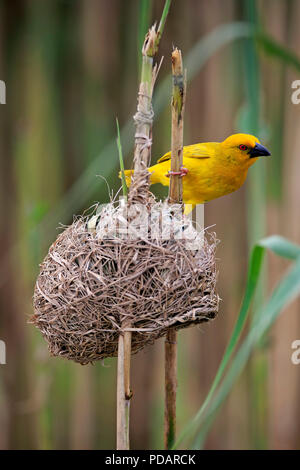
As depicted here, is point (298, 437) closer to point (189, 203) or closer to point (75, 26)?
point (189, 203)

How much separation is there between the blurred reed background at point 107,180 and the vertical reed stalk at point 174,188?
994 mm

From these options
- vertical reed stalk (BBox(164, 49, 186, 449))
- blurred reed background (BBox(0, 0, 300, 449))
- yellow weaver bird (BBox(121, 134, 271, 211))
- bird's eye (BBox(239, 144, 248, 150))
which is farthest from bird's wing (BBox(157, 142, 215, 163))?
blurred reed background (BBox(0, 0, 300, 449))

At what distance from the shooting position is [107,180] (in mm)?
2279

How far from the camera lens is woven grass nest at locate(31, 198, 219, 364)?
3.79ft

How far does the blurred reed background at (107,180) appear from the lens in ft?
7.55

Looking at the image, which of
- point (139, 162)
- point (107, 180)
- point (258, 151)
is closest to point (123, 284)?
point (139, 162)

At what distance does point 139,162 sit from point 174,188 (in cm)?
13

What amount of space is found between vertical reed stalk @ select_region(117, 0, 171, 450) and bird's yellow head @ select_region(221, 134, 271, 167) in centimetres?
44

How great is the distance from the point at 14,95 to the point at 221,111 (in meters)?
0.97

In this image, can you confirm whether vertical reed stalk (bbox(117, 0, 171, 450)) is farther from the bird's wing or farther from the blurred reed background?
the blurred reed background

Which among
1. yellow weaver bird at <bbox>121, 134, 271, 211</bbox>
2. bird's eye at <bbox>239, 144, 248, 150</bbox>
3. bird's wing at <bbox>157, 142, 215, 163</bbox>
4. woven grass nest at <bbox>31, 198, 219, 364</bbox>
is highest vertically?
bird's wing at <bbox>157, 142, 215, 163</bbox>

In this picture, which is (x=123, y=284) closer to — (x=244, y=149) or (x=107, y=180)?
(x=244, y=149)

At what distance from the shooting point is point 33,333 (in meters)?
2.31

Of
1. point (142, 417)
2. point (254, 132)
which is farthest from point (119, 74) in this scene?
point (142, 417)
